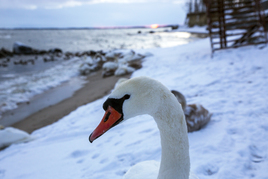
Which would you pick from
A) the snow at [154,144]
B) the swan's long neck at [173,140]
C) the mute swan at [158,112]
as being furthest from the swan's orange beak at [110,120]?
the snow at [154,144]

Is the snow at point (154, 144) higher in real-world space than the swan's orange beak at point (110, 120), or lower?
lower

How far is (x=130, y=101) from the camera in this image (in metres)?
1.21

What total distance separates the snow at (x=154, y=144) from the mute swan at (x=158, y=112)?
45.1 inches

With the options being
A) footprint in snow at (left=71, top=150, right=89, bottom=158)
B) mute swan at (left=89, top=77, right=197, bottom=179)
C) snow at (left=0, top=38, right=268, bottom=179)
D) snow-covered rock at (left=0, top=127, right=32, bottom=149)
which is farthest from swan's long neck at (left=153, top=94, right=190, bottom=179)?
snow-covered rock at (left=0, top=127, right=32, bottom=149)

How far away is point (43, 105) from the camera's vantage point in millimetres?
6875

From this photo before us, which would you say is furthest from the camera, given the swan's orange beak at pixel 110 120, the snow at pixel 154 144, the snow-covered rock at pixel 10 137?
the snow-covered rock at pixel 10 137

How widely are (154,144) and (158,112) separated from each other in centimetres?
183

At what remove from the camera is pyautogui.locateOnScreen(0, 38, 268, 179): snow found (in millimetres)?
2375

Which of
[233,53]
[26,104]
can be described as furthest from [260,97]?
[26,104]

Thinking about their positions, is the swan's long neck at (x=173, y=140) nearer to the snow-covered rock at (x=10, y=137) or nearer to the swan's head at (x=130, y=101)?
the swan's head at (x=130, y=101)

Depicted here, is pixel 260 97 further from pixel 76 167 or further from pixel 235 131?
pixel 76 167

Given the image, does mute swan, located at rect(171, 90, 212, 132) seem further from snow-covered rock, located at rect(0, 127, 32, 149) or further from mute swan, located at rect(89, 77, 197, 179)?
snow-covered rock, located at rect(0, 127, 32, 149)

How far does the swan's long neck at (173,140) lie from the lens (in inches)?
49.3

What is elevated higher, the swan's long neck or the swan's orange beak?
the swan's orange beak
